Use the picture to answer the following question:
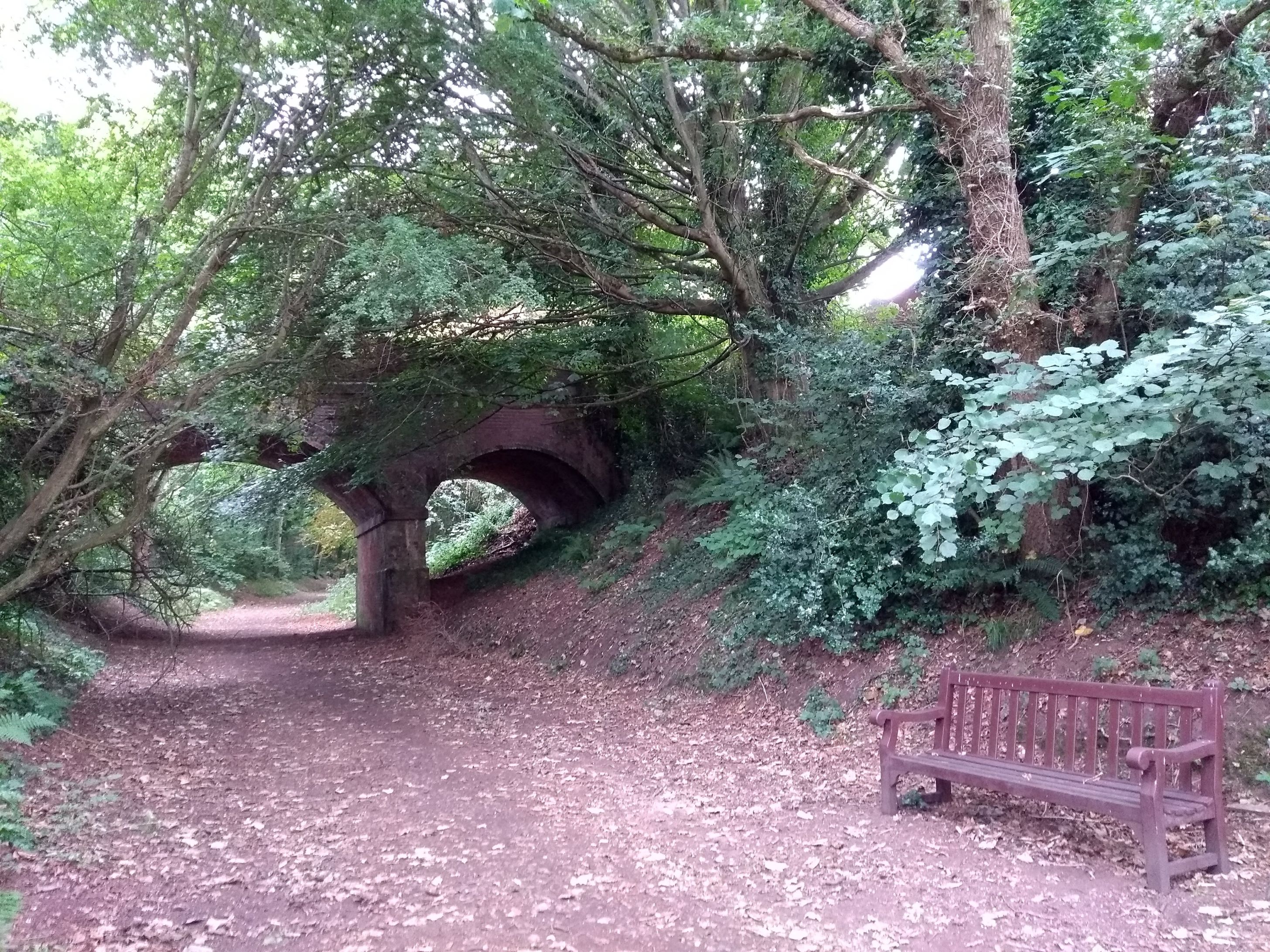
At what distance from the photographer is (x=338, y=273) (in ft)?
27.9

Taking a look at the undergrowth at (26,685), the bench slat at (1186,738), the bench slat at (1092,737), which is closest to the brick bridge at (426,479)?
the undergrowth at (26,685)

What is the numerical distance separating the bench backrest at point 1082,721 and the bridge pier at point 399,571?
1285 centimetres

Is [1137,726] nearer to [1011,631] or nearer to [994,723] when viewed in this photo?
[994,723]

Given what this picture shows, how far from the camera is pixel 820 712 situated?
25.7 ft

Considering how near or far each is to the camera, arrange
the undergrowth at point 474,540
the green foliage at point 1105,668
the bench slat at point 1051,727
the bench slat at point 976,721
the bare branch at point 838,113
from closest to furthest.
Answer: the bench slat at point 1051,727 < the bench slat at point 976,721 < the green foliage at point 1105,668 < the bare branch at point 838,113 < the undergrowth at point 474,540

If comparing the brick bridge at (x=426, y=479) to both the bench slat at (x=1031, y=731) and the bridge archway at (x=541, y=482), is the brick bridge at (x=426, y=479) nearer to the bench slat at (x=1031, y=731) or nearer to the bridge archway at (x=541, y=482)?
the bridge archway at (x=541, y=482)

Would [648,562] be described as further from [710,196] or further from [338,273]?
[338,273]

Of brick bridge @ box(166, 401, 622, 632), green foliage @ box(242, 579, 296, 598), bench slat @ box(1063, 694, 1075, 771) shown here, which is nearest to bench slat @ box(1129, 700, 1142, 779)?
bench slat @ box(1063, 694, 1075, 771)

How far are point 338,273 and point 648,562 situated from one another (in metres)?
6.75

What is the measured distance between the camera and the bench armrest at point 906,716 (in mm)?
5566

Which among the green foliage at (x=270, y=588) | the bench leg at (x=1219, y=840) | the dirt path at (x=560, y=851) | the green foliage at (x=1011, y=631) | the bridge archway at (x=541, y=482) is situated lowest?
the green foliage at (x=270, y=588)

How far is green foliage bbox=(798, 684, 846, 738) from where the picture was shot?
762 cm

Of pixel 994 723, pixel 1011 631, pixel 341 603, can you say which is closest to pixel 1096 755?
pixel 994 723

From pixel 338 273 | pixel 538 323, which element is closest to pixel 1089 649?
pixel 338 273
